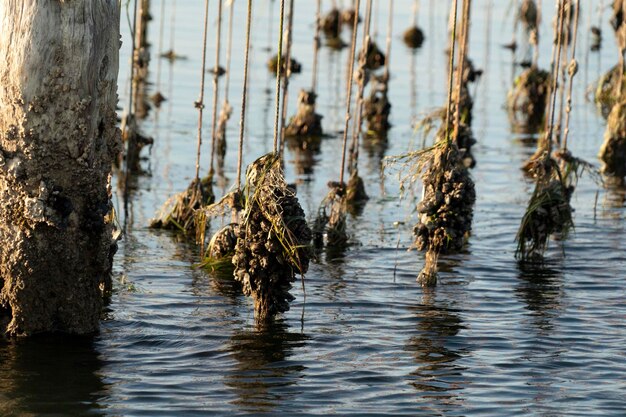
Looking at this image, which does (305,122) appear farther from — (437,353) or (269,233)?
(437,353)

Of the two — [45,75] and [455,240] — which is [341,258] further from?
[45,75]

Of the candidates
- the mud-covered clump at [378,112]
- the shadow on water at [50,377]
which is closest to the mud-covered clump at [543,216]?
the shadow on water at [50,377]

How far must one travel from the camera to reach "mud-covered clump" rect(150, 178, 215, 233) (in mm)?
12109

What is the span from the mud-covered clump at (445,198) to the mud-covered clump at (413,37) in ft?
67.6

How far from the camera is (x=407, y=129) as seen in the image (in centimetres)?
1961

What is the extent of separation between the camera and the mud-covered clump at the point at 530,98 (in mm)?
20969

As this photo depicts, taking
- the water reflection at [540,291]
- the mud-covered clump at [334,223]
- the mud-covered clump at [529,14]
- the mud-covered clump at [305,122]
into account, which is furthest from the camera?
the mud-covered clump at [529,14]

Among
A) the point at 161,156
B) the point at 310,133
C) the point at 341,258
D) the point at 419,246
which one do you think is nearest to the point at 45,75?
the point at 419,246

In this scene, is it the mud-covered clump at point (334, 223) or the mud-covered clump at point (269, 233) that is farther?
the mud-covered clump at point (334, 223)

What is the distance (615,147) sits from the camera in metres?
16.6

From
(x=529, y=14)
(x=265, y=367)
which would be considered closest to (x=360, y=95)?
(x=265, y=367)

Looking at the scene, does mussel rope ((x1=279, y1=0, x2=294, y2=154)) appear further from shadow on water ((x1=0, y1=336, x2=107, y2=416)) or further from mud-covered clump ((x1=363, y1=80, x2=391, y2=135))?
mud-covered clump ((x1=363, y1=80, x2=391, y2=135))

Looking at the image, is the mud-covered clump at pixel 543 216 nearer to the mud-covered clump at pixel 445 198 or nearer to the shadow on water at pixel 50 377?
the mud-covered clump at pixel 445 198

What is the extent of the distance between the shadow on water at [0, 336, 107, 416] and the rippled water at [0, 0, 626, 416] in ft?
0.05
